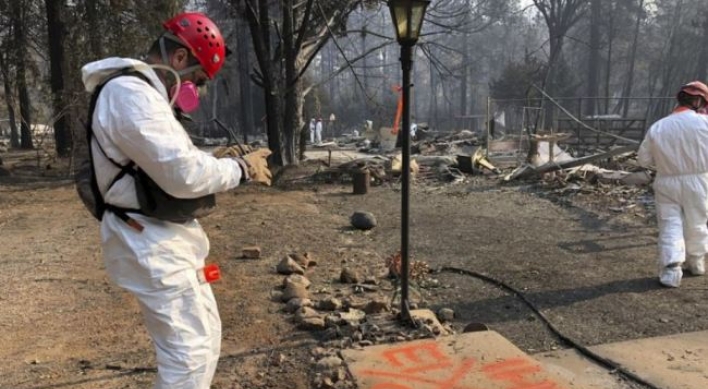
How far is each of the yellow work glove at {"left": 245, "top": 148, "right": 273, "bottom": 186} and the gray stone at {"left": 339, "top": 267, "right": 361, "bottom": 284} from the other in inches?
128

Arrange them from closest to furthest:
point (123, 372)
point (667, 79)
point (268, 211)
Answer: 1. point (123, 372)
2. point (268, 211)
3. point (667, 79)

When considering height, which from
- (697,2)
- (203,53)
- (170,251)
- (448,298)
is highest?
(697,2)

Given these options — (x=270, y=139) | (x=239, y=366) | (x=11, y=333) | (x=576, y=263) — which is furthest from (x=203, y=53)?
(x=270, y=139)

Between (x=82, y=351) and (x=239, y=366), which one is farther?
(x=82, y=351)

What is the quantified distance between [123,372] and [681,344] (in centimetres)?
389

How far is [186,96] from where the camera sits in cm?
255

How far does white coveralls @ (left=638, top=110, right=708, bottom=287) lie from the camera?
5.47 metres

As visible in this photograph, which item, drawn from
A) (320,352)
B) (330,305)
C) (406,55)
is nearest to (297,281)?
(330,305)

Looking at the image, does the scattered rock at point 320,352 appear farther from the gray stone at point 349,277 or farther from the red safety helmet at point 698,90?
the red safety helmet at point 698,90

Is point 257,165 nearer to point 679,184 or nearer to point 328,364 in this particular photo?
point 328,364

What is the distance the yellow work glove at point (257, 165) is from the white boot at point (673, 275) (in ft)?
14.6

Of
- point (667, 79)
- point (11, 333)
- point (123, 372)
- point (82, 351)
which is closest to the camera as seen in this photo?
point (123, 372)

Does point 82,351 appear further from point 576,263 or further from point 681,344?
point 576,263

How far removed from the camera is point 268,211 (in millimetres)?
10008
